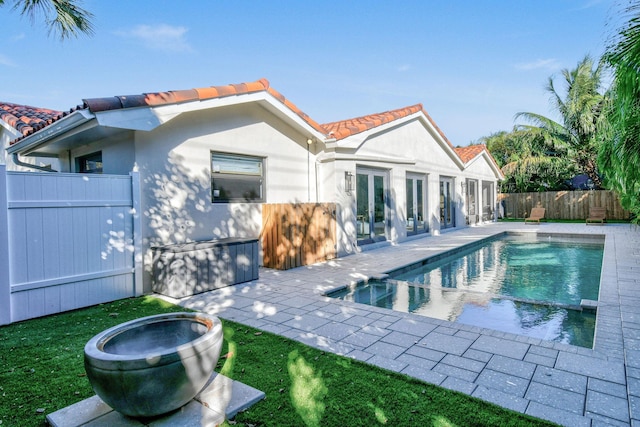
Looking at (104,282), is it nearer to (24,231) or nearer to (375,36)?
(24,231)

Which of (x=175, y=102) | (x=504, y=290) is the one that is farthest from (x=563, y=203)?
(x=175, y=102)

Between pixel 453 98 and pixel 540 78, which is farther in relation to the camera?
pixel 453 98

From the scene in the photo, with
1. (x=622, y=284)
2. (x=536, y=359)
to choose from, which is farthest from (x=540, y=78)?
(x=536, y=359)

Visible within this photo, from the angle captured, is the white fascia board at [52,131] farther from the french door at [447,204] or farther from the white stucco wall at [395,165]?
the french door at [447,204]

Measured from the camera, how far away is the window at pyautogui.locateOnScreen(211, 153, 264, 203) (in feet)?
28.2

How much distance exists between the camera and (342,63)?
64.5 ft

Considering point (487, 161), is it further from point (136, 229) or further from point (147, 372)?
point (147, 372)

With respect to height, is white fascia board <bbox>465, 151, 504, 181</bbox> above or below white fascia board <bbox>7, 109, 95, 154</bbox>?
above

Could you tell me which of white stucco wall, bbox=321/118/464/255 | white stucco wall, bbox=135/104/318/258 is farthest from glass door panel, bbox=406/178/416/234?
white stucco wall, bbox=135/104/318/258

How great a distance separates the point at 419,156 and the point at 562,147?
14.7 meters

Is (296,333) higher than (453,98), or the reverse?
(453,98)

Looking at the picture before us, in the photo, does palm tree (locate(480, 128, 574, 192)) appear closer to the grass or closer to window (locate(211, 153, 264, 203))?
window (locate(211, 153, 264, 203))

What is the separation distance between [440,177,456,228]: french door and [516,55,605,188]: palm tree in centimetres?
1048

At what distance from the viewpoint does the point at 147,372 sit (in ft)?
8.24
